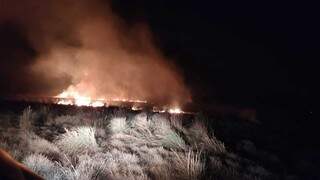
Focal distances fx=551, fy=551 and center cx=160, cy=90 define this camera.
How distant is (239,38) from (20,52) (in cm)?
905

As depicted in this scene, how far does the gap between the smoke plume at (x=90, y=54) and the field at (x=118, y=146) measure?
4.78 m

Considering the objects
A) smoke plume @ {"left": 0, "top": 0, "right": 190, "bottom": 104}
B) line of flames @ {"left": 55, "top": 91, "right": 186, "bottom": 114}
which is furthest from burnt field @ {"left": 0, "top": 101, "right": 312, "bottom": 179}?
smoke plume @ {"left": 0, "top": 0, "right": 190, "bottom": 104}

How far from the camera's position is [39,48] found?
19.8m

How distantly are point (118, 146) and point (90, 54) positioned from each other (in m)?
9.35

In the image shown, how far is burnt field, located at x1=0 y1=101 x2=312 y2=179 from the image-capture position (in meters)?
8.93

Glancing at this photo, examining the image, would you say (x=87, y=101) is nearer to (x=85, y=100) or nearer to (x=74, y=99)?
(x=85, y=100)

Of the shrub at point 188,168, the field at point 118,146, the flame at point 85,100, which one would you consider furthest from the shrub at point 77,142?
the flame at point 85,100

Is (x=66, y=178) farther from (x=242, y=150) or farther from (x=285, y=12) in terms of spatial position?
(x=285, y=12)

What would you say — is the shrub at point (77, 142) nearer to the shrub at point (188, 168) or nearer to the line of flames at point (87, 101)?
the shrub at point (188, 168)

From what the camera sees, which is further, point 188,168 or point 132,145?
point 132,145

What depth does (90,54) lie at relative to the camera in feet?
63.7

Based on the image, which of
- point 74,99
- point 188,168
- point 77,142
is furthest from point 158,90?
point 188,168

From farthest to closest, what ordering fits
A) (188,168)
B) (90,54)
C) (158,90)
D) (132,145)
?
(90,54) → (158,90) → (132,145) → (188,168)

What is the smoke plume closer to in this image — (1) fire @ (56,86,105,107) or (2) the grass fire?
(2) the grass fire
